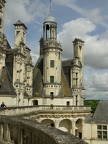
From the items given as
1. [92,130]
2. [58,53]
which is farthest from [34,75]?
[92,130]

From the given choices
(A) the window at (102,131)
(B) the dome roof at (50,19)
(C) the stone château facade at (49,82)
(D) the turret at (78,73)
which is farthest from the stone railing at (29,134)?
Answer: (B) the dome roof at (50,19)

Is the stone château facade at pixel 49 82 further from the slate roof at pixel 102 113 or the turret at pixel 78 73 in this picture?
the slate roof at pixel 102 113

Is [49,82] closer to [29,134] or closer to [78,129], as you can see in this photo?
[78,129]

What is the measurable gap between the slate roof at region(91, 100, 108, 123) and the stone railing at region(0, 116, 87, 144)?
90.1ft

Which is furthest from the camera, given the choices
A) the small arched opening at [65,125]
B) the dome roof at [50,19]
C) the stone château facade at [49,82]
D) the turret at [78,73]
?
the dome roof at [50,19]

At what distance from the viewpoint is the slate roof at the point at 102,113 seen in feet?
112

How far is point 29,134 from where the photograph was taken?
7211mm

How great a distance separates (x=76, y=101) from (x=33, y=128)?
37129 millimetres

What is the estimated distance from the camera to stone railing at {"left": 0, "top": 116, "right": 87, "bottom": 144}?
529 centimetres

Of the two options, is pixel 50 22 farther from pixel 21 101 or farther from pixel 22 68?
pixel 21 101

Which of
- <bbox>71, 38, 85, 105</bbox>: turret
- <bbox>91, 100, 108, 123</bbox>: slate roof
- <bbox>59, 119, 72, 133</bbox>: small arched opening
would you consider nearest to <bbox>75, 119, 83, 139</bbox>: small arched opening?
<bbox>59, 119, 72, 133</bbox>: small arched opening

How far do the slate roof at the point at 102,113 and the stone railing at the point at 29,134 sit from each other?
27.5 metres

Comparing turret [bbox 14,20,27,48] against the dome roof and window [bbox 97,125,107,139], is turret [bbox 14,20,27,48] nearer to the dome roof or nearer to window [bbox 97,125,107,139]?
the dome roof

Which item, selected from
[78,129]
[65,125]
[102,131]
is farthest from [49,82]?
[102,131]
